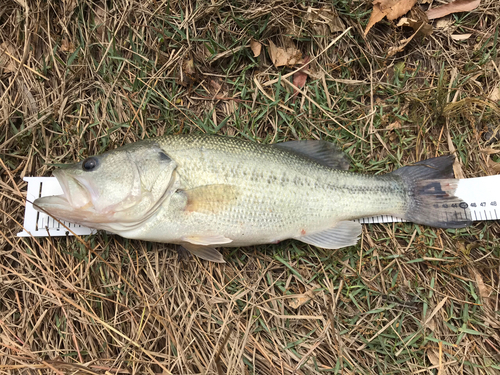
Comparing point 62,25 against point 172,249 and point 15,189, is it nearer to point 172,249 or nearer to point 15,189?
point 15,189

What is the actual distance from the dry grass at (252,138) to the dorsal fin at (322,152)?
0.75ft

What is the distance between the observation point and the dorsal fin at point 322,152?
2809 millimetres

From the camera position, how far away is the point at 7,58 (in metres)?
3.00

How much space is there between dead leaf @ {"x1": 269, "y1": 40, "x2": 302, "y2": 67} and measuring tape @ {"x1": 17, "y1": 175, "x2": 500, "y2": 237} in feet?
5.63

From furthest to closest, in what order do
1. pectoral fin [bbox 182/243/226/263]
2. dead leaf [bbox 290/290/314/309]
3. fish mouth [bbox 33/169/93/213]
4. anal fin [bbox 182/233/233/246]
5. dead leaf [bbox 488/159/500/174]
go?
1. dead leaf [bbox 488/159/500/174]
2. dead leaf [bbox 290/290/314/309]
3. pectoral fin [bbox 182/243/226/263]
4. anal fin [bbox 182/233/233/246]
5. fish mouth [bbox 33/169/93/213]

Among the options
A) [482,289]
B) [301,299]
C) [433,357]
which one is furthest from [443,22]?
[433,357]

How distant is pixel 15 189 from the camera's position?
2781mm

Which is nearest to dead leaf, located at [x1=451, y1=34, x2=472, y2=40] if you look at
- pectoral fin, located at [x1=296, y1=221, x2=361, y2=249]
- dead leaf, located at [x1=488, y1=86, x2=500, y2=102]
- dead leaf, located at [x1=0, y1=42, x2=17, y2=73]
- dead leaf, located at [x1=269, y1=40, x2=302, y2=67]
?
dead leaf, located at [x1=488, y1=86, x2=500, y2=102]

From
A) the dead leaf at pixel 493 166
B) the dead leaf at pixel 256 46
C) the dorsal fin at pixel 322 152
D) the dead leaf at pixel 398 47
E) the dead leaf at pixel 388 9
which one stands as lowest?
the dead leaf at pixel 493 166

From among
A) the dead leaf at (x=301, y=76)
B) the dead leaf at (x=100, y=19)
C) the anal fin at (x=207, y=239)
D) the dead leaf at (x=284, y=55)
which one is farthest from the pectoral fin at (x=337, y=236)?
the dead leaf at (x=100, y=19)

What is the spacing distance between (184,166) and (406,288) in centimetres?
229

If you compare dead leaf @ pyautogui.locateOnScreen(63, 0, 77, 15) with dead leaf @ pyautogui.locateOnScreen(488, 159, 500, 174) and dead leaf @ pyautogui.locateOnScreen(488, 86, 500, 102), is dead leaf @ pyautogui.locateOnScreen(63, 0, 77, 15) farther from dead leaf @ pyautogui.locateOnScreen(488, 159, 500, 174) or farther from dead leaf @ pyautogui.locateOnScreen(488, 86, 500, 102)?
dead leaf @ pyautogui.locateOnScreen(488, 159, 500, 174)

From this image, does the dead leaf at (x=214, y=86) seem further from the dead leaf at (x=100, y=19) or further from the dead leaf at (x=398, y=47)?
the dead leaf at (x=398, y=47)

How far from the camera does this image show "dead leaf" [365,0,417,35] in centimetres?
302
